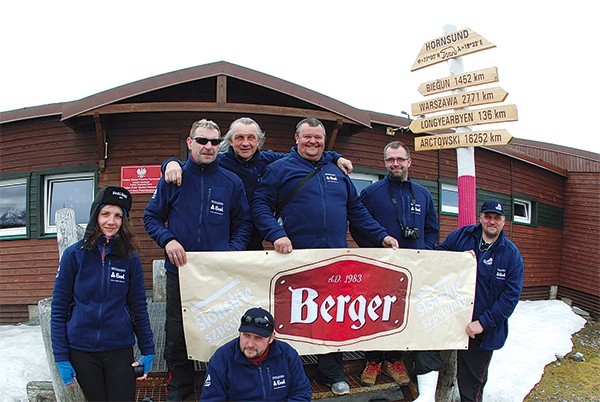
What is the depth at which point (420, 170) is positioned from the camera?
10.8 meters

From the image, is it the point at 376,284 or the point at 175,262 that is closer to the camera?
the point at 175,262

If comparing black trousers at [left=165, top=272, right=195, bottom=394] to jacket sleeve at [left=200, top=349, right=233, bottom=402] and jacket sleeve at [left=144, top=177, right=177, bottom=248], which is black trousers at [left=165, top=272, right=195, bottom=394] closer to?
jacket sleeve at [left=144, top=177, right=177, bottom=248]

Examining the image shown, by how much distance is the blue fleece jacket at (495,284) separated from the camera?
12.4 feet

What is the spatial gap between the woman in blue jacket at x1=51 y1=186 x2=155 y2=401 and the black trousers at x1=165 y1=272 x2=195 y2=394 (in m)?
0.36

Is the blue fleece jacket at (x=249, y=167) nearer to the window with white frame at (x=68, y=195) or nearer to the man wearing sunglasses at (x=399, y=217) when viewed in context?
the man wearing sunglasses at (x=399, y=217)

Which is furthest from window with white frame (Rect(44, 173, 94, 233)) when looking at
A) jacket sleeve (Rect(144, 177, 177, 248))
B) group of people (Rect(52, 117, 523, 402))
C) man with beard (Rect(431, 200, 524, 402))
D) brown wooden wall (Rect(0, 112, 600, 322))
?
man with beard (Rect(431, 200, 524, 402))

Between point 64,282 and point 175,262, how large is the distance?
69cm

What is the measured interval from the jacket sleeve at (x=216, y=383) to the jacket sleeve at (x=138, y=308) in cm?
39

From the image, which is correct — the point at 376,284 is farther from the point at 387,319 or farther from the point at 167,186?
the point at 167,186

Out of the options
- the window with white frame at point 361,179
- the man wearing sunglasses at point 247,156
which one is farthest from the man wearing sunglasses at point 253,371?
the window with white frame at point 361,179

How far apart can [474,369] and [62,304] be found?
3288mm

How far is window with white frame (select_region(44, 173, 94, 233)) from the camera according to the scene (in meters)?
8.83

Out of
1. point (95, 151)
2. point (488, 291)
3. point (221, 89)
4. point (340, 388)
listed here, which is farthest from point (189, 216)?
point (95, 151)

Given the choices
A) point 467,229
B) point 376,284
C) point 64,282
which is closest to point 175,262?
point 64,282
